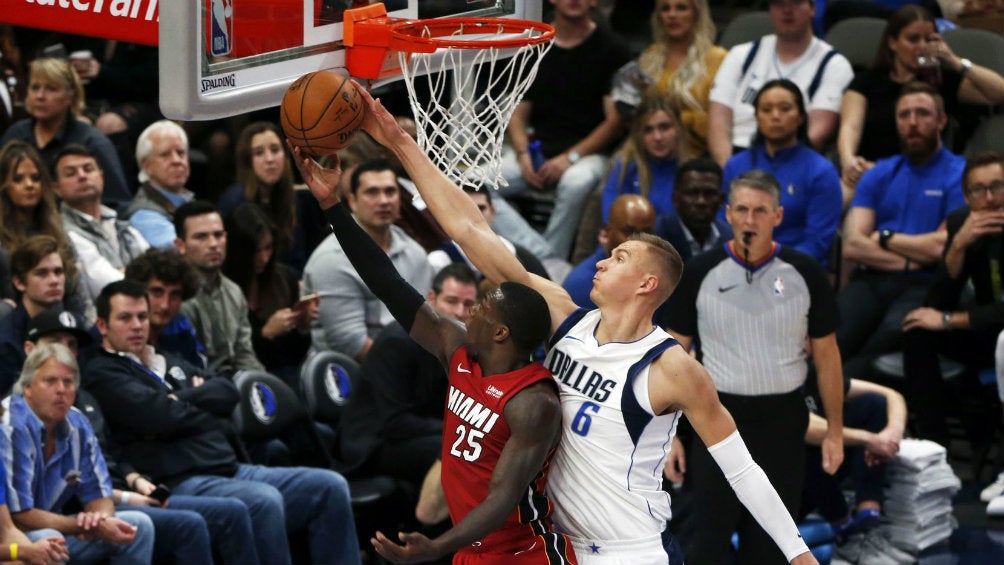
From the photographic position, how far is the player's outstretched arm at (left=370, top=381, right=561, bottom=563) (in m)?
4.65

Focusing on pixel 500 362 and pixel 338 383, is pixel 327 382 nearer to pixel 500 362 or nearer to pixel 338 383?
pixel 338 383

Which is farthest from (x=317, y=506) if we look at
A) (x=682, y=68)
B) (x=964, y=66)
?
(x=964, y=66)

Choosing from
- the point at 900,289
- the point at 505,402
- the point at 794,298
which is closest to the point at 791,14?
the point at 900,289

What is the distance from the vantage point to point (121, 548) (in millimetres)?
6730

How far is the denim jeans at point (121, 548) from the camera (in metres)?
6.68

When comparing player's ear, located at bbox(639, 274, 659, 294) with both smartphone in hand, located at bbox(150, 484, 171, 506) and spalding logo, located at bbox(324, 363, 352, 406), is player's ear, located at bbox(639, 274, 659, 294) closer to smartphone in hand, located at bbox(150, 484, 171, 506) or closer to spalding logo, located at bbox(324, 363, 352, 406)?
smartphone in hand, located at bbox(150, 484, 171, 506)

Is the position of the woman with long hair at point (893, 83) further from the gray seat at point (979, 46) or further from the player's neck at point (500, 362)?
the player's neck at point (500, 362)

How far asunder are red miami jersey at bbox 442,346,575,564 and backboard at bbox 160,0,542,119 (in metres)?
1.19

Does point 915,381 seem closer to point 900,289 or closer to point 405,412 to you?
point 900,289

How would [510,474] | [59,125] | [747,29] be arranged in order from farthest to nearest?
1. [747,29]
2. [59,125]
3. [510,474]

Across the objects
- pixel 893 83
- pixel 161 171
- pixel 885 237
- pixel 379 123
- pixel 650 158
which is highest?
pixel 893 83

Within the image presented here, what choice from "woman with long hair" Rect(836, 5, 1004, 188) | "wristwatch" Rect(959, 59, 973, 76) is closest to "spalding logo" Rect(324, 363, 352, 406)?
"woman with long hair" Rect(836, 5, 1004, 188)

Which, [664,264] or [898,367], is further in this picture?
[898,367]

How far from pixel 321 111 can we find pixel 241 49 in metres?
0.46
